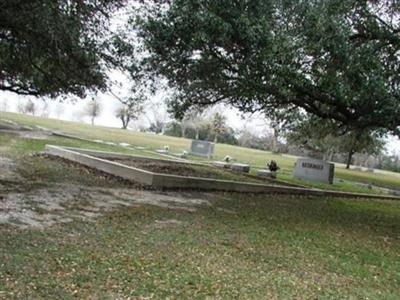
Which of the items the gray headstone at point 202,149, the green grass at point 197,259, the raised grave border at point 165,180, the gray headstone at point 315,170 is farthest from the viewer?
the gray headstone at point 202,149

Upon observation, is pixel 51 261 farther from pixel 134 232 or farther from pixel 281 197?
pixel 281 197

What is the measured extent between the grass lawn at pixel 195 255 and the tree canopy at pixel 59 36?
2.53 metres

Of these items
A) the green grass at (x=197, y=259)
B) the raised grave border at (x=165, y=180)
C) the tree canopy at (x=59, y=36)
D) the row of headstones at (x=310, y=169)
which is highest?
the tree canopy at (x=59, y=36)

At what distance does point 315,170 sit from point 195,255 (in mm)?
16841

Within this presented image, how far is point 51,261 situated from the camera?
5.05 meters

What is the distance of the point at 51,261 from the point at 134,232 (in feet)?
6.62

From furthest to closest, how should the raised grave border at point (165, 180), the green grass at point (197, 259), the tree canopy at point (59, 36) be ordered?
the raised grave border at point (165, 180) → the tree canopy at point (59, 36) → the green grass at point (197, 259)

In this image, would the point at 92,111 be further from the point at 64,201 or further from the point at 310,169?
the point at 64,201

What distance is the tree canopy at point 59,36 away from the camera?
703 cm

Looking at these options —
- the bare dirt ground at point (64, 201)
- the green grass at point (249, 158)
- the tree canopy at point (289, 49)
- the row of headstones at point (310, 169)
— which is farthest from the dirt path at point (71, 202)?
the green grass at point (249, 158)

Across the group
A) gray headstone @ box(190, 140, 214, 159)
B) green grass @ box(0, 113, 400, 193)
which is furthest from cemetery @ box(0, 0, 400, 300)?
gray headstone @ box(190, 140, 214, 159)

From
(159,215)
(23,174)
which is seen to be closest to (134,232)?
(159,215)

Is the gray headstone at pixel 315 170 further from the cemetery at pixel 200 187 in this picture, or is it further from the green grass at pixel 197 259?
the green grass at pixel 197 259

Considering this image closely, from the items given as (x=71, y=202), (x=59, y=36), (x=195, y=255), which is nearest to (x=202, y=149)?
(x=71, y=202)
